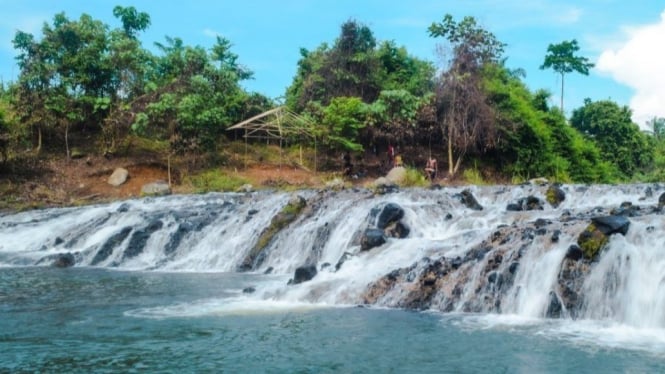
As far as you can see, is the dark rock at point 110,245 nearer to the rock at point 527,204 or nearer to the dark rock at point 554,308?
the rock at point 527,204

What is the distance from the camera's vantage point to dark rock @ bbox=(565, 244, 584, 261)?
8938 mm

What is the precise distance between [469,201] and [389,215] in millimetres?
2925

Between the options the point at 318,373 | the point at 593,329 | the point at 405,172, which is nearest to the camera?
the point at 318,373

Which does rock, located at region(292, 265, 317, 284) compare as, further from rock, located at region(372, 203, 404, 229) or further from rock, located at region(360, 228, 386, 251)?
rock, located at region(372, 203, 404, 229)

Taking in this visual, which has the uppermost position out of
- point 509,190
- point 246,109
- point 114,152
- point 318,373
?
point 246,109

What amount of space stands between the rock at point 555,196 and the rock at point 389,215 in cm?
435

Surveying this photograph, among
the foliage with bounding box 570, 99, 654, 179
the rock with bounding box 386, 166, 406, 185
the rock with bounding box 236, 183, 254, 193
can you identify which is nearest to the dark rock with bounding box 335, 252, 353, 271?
the rock with bounding box 386, 166, 406, 185

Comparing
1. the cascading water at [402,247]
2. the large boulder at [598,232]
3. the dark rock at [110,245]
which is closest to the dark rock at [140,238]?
the cascading water at [402,247]

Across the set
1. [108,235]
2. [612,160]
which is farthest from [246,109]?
[612,160]

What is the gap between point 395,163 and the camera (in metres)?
28.8

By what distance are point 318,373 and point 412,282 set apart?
400 cm

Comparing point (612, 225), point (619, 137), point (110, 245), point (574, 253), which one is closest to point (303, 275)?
point (574, 253)

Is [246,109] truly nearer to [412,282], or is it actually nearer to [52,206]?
[52,206]

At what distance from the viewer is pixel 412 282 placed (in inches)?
389
